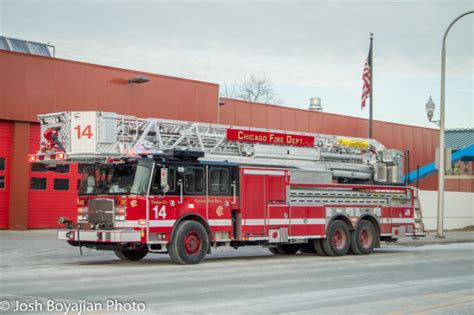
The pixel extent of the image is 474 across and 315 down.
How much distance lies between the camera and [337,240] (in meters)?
20.7

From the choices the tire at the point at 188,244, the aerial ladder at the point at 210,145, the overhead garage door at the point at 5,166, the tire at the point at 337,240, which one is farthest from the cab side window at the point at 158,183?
the overhead garage door at the point at 5,166

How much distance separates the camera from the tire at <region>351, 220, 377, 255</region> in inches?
827

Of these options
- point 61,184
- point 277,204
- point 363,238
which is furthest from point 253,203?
point 61,184

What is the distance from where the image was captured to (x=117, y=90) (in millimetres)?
29609

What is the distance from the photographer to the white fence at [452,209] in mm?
36125

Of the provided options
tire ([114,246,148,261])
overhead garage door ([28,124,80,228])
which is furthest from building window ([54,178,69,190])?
tire ([114,246,148,261])

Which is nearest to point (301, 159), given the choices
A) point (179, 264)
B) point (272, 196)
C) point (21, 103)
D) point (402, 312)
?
point (272, 196)

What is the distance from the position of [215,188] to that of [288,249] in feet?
15.9

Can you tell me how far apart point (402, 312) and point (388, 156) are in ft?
43.2

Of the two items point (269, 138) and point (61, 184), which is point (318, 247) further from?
point (61, 184)

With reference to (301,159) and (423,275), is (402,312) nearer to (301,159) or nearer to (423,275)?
(423,275)

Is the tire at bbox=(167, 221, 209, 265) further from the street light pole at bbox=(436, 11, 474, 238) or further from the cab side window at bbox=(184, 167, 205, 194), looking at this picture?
the street light pole at bbox=(436, 11, 474, 238)

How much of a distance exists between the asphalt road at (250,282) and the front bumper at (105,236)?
24.6 inches

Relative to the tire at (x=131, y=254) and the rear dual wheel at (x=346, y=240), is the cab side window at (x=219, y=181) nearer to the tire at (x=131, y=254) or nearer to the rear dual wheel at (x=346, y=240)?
the tire at (x=131, y=254)
